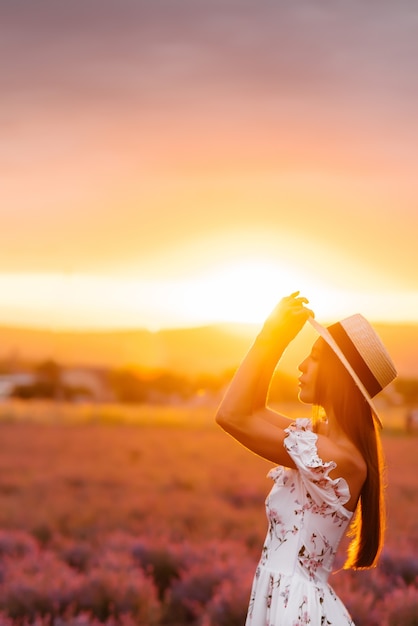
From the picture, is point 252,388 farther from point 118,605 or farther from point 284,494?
point 118,605

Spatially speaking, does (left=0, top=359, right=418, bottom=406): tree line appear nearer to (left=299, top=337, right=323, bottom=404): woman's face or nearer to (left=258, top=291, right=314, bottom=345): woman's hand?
(left=299, top=337, right=323, bottom=404): woman's face

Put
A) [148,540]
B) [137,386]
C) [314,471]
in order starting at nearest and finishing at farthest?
[314,471] → [148,540] → [137,386]

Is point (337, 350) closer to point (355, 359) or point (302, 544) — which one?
point (355, 359)

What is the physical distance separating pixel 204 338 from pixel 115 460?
108 m

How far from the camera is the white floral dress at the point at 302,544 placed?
2984 millimetres

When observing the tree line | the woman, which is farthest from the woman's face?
the tree line

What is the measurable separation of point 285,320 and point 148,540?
21.2 ft

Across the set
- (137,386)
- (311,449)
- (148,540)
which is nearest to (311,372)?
(311,449)

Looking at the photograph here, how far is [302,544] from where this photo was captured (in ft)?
10.0

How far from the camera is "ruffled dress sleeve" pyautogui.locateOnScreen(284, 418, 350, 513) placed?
2.97m

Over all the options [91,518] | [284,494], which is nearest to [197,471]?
[91,518]

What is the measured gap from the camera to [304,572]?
3.07m

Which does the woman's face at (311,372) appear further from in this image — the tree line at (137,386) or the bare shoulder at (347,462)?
the tree line at (137,386)

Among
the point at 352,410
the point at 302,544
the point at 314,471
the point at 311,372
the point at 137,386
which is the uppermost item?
the point at 311,372
